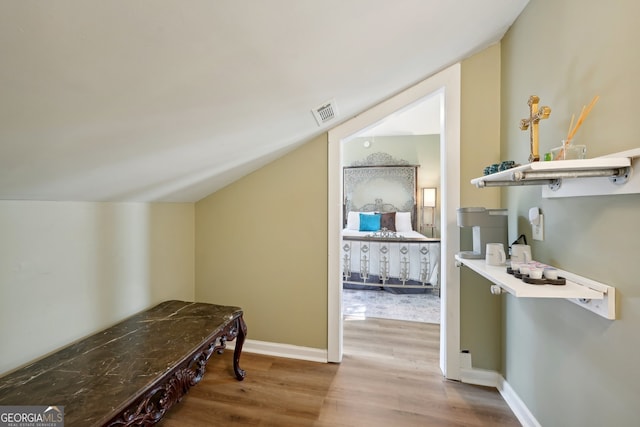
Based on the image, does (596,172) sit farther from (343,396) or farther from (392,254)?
(392,254)

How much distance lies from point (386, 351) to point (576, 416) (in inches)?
53.9

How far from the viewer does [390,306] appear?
3453 mm

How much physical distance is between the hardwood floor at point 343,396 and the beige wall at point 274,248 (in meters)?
0.29

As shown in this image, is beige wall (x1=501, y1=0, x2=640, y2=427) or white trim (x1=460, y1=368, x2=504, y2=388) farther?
white trim (x1=460, y1=368, x2=504, y2=388)

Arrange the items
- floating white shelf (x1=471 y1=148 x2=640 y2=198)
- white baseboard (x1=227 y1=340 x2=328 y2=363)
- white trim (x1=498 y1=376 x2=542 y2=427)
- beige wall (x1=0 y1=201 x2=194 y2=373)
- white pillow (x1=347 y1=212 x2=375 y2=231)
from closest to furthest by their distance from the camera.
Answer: floating white shelf (x1=471 y1=148 x2=640 y2=198), beige wall (x1=0 y1=201 x2=194 y2=373), white trim (x1=498 y1=376 x2=542 y2=427), white baseboard (x1=227 y1=340 x2=328 y2=363), white pillow (x1=347 y1=212 x2=375 y2=231)

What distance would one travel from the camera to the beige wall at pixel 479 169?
1.85m

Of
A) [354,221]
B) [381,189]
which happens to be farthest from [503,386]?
[381,189]

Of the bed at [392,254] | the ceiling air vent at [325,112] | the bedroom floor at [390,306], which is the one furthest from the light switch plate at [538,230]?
the bed at [392,254]

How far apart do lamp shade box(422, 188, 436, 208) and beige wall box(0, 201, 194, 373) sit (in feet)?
16.0

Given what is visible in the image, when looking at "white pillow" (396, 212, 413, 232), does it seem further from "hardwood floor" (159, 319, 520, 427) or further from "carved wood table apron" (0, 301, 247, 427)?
"carved wood table apron" (0, 301, 247, 427)

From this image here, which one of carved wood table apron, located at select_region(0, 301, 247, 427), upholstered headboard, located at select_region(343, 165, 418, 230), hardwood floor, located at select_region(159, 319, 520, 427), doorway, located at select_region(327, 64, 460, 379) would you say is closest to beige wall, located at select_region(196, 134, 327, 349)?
hardwood floor, located at select_region(159, 319, 520, 427)

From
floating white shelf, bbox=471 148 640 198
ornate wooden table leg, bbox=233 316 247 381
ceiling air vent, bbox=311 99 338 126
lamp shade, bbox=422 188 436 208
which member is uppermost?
ceiling air vent, bbox=311 99 338 126

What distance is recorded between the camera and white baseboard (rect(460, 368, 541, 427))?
1.47 metres

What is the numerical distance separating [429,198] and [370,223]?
4.55ft
